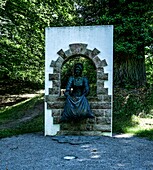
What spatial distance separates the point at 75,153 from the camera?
534 centimetres

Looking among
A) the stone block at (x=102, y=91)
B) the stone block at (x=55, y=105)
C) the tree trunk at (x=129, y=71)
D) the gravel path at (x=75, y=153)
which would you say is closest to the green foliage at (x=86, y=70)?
the tree trunk at (x=129, y=71)

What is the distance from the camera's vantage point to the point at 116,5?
10.5 meters

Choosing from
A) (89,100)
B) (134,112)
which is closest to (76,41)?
(89,100)

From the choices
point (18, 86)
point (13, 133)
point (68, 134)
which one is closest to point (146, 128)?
point (68, 134)

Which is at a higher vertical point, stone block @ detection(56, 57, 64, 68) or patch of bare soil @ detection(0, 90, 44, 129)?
stone block @ detection(56, 57, 64, 68)

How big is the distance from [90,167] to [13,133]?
3.82 metres

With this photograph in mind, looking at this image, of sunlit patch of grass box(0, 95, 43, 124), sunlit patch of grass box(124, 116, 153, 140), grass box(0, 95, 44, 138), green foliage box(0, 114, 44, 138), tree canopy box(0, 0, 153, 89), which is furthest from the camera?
sunlit patch of grass box(0, 95, 43, 124)

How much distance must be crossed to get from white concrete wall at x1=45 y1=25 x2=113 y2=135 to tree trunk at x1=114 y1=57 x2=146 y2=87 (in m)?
3.91

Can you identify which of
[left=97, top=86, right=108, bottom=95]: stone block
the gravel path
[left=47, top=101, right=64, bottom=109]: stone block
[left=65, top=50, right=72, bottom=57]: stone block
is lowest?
the gravel path

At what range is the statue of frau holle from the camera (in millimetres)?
6848

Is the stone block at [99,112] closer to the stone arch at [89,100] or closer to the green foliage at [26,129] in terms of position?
the stone arch at [89,100]

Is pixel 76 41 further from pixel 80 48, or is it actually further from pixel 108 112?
pixel 108 112

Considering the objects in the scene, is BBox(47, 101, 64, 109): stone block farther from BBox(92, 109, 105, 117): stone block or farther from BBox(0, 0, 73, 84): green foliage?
BBox(0, 0, 73, 84): green foliage

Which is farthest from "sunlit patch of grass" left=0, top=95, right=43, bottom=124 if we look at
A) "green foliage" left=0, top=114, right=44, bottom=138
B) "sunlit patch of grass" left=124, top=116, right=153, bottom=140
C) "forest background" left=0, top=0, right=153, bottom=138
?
"sunlit patch of grass" left=124, top=116, right=153, bottom=140
